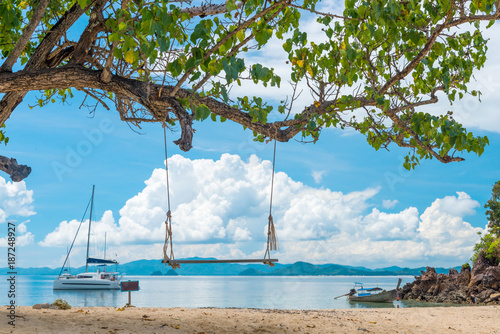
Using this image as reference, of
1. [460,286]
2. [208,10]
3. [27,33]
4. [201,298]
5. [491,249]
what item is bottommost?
[201,298]

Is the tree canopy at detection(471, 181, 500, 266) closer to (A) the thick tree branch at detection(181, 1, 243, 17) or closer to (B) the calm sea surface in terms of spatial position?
(B) the calm sea surface

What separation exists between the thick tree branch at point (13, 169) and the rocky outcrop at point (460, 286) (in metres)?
26.9

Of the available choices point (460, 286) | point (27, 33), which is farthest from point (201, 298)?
point (27, 33)

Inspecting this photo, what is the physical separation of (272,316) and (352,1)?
5.93 meters

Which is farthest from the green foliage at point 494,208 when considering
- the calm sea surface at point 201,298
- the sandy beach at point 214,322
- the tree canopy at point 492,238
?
the sandy beach at point 214,322

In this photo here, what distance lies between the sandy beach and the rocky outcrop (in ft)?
66.2

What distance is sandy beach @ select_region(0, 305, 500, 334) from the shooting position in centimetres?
641

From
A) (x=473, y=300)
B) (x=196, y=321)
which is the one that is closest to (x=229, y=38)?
(x=196, y=321)

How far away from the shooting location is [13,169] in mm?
7934

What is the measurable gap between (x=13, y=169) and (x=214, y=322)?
4539 mm

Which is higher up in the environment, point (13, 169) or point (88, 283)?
point (13, 169)

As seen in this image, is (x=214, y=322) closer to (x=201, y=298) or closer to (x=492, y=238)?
(x=492, y=238)

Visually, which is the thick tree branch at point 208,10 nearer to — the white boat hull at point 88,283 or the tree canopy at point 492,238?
the tree canopy at point 492,238

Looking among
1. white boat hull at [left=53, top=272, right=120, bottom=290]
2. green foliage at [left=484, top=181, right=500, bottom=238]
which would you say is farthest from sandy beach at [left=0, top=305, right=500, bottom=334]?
white boat hull at [left=53, top=272, right=120, bottom=290]
